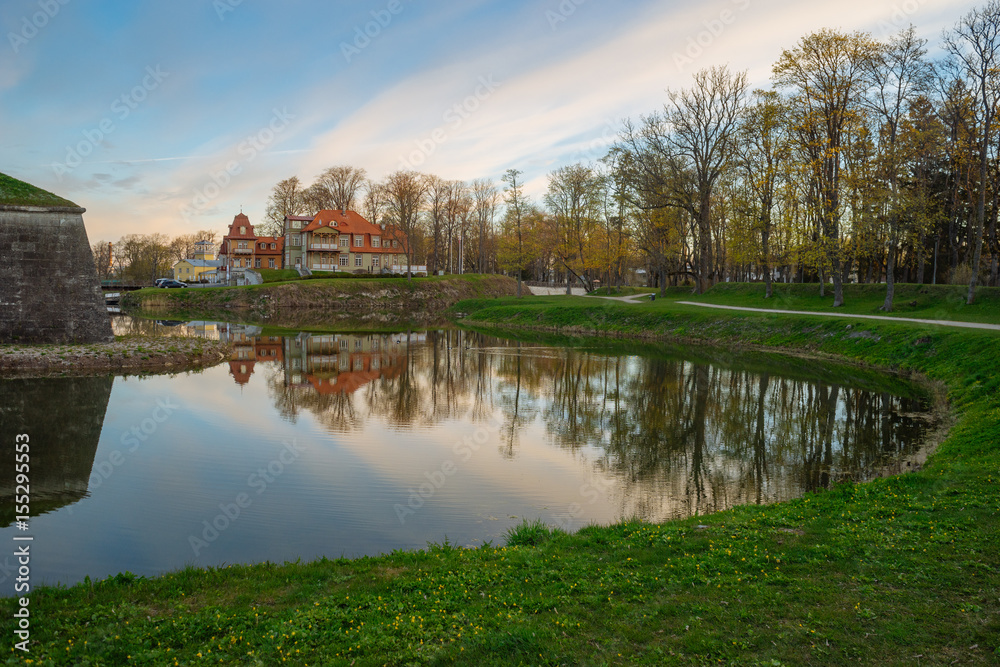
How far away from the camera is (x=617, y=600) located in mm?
5996

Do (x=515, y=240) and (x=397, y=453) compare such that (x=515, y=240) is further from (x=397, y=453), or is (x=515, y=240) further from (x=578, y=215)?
(x=397, y=453)

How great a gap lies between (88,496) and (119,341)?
19070mm

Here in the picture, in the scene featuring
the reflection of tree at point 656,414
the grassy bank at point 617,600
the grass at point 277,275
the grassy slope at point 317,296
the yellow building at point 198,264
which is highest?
the yellow building at point 198,264

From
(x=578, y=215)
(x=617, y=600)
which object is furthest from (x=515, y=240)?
(x=617, y=600)

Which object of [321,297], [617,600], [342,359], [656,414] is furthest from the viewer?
[321,297]

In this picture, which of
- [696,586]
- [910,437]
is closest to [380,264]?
[910,437]

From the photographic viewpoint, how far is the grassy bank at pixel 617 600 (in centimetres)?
507

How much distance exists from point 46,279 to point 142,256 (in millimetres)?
93681

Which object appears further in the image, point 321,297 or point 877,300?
point 321,297

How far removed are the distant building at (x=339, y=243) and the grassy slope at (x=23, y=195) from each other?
55188 mm

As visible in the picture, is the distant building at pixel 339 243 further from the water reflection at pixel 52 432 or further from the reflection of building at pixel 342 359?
the water reflection at pixel 52 432

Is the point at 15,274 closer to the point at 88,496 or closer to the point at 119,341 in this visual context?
the point at 119,341

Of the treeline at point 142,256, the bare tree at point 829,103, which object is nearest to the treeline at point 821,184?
the bare tree at point 829,103

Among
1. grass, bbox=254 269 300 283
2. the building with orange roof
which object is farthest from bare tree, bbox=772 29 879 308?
the building with orange roof
